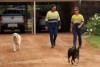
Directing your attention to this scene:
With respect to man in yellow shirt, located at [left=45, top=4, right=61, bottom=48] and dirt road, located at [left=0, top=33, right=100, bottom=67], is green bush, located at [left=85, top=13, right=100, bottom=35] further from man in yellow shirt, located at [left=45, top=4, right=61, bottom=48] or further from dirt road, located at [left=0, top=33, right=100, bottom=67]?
man in yellow shirt, located at [left=45, top=4, right=61, bottom=48]

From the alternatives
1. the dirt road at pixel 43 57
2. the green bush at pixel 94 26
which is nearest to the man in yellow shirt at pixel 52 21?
the dirt road at pixel 43 57

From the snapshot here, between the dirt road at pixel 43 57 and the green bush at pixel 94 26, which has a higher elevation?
the green bush at pixel 94 26

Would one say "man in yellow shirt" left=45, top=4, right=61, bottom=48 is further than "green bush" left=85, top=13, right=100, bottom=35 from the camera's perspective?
No

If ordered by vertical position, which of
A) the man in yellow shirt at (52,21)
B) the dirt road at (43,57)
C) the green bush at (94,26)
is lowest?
the dirt road at (43,57)

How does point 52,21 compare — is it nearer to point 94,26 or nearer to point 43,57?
point 43,57

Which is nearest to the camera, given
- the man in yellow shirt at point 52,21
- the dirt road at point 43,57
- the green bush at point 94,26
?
the dirt road at point 43,57

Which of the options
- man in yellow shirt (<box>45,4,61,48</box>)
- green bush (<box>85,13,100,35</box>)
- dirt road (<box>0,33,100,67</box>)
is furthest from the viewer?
green bush (<box>85,13,100,35</box>)

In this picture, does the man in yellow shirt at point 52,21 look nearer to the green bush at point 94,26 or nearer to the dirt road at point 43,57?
the dirt road at point 43,57

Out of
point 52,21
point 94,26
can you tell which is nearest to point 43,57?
point 52,21

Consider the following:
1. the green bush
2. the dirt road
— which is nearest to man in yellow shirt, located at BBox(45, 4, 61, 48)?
the dirt road

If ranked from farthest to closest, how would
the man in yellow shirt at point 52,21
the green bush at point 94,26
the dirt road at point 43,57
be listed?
the green bush at point 94,26
the man in yellow shirt at point 52,21
the dirt road at point 43,57

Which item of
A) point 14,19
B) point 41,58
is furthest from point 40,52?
point 14,19

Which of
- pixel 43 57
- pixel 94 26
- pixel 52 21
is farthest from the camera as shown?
pixel 94 26

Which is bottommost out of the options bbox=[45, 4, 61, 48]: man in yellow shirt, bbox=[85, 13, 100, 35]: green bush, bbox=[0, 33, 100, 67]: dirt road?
bbox=[0, 33, 100, 67]: dirt road
